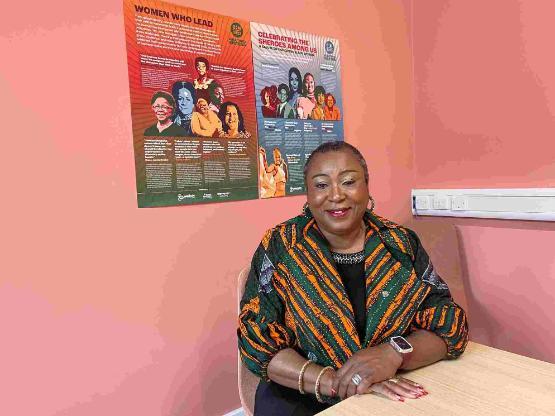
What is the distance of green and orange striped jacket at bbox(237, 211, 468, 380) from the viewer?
1.25 meters

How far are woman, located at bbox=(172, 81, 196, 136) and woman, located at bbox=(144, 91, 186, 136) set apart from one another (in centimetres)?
2

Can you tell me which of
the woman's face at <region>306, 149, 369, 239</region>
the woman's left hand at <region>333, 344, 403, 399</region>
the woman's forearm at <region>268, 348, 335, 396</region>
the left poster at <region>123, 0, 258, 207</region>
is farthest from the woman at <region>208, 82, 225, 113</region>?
the woman's left hand at <region>333, 344, 403, 399</region>

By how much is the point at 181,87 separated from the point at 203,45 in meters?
0.20

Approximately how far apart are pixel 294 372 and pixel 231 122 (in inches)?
41.6

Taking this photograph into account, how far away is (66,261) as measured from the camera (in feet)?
4.93

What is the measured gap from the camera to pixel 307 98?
2135mm

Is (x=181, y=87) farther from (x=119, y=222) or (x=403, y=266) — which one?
(x=403, y=266)

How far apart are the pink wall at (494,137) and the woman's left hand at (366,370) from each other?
121 centimetres

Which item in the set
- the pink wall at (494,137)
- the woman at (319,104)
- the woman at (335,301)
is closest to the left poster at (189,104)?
the woman at (319,104)

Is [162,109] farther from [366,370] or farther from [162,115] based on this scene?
[366,370]

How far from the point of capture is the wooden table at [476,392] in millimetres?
928

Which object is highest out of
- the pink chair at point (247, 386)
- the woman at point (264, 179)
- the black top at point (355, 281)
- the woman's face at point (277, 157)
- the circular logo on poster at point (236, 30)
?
the circular logo on poster at point (236, 30)

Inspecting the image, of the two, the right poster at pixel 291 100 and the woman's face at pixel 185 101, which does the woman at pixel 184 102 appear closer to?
the woman's face at pixel 185 101

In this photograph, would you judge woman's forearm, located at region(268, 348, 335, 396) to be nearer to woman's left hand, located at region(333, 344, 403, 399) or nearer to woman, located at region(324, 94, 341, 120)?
woman's left hand, located at region(333, 344, 403, 399)
